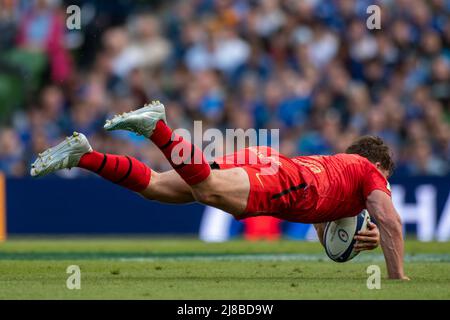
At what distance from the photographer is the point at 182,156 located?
8.72m

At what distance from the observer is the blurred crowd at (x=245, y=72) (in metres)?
18.0

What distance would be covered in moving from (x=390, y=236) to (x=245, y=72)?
982cm

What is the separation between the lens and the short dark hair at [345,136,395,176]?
10078 mm

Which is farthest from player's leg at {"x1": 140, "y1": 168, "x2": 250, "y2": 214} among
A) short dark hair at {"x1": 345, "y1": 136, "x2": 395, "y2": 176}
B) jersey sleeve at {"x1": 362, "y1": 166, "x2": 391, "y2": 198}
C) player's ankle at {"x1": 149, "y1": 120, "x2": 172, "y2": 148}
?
short dark hair at {"x1": 345, "y1": 136, "x2": 395, "y2": 176}

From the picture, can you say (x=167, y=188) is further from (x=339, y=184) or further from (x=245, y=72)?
(x=245, y=72)

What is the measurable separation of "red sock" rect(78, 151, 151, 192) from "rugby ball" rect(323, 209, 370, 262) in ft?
6.32

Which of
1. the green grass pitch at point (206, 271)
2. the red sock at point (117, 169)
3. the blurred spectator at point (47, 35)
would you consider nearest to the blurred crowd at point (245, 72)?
the blurred spectator at point (47, 35)

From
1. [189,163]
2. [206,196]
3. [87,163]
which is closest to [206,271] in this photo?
[206,196]

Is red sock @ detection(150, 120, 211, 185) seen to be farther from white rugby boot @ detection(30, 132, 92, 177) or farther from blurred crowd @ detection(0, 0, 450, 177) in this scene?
blurred crowd @ detection(0, 0, 450, 177)

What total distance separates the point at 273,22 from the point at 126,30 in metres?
2.80

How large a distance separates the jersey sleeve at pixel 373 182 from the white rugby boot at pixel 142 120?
206cm

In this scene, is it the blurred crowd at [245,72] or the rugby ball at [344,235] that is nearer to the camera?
the rugby ball at [344,235]

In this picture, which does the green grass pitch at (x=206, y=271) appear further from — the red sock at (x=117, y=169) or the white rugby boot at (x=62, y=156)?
the white rugby boot at (x=62, y=156)

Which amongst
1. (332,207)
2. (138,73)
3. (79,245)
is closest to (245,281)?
(332,207)
